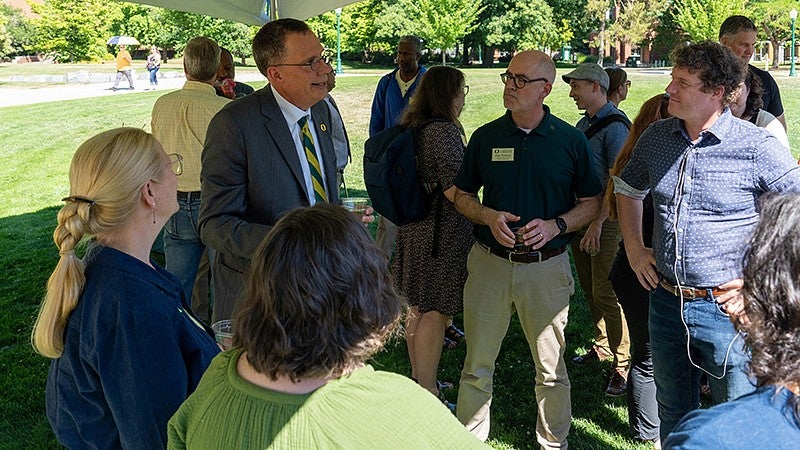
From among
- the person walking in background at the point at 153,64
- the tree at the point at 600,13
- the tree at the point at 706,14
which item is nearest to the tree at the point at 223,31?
the person walking in background at the point at 153,64

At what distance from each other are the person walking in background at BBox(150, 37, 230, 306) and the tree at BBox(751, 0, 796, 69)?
40053 millimetres

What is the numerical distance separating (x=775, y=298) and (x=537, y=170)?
208cm

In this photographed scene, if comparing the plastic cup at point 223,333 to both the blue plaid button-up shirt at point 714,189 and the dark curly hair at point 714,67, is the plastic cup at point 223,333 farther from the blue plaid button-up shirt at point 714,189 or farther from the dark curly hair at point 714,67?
the dark curly hair at point 714,67

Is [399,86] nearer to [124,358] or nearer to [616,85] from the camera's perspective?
[616,85]

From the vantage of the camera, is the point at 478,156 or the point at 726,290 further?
the point at 478,156

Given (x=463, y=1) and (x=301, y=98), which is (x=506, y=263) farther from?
(x=463, y=1)

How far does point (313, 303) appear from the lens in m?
1.47

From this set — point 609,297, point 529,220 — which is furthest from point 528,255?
point 609,297

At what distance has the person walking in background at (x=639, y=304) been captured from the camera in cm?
356

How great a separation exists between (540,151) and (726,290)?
108cm

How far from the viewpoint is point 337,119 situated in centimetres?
580

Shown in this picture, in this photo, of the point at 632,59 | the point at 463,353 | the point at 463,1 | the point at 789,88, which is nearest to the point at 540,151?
the point at 463,353

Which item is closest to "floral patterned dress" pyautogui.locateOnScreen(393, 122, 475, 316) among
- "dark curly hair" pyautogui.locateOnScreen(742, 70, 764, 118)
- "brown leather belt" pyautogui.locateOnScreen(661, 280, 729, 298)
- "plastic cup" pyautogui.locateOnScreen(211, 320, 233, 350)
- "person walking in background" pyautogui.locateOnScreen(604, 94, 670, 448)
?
"person walking in background" pyautogui.locateOnScreen(604, 94, 670, 448)

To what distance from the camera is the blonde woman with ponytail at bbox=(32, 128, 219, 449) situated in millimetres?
1869
